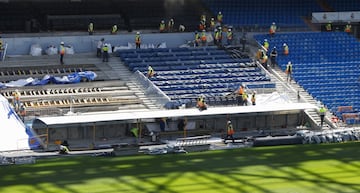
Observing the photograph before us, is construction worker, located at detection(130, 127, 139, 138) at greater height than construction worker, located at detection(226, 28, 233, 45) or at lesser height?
lesser

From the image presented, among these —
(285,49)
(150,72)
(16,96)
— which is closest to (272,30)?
(285,49)

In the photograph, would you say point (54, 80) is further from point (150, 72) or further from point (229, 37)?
point (229, 37)

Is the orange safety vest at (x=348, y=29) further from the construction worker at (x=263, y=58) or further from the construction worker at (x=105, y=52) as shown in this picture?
the construction worker at (x=105, y=52)

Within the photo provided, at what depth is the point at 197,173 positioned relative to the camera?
101 feet

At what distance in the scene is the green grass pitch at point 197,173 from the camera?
29.0m

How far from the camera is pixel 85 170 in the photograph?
30.6 m

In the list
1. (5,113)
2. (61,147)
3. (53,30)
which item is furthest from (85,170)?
(53,30)

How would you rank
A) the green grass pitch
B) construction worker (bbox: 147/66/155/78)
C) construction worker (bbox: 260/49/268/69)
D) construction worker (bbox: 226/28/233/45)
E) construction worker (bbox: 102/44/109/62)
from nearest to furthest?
1. the green grass pitch
2. construction worker (bbox: 147/66/155/78)
3. construction worker (bbox: 102/44/109/62)
4. construction worker (bbox: 260/49/268/69)
5. construction worker (bbox: 226/28/233/45)

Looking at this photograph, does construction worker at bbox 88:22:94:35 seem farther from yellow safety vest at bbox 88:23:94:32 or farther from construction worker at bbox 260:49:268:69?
construction worker at bbox 260:49:268:69

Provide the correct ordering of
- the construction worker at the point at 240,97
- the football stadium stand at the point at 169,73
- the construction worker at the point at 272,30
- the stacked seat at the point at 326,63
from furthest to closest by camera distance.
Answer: the construction worker at the point at 272,30, the stacked seat at the point at 326,63, the construction worker at the point at 240,97, the football stadium stand at the point at 169,73

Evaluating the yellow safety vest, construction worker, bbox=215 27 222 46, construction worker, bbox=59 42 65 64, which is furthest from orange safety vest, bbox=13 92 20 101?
construction worker, bbox=215 27 222 46

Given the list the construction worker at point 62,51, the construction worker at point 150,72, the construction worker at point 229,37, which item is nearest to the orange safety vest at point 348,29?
the construction worker at point 229,37

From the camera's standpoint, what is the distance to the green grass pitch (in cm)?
2903

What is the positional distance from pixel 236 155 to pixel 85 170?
5.93 metres
